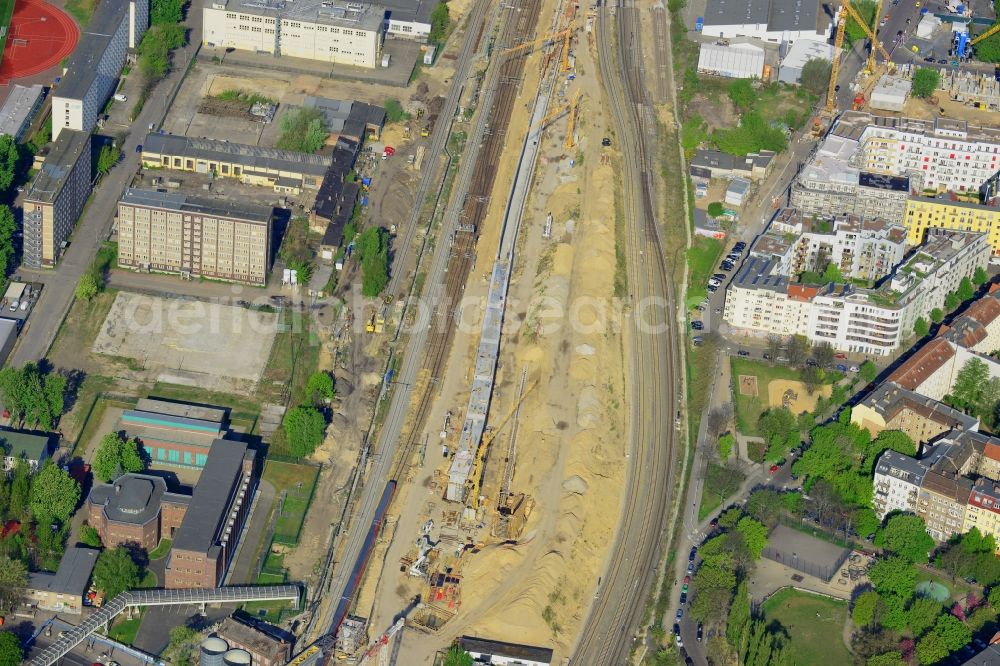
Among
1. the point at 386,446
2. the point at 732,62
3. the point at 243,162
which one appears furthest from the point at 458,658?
the point at 732,62

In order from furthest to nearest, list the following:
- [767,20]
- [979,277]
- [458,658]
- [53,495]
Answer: [767,20] < [979,277] < [53,495] < [458,658]

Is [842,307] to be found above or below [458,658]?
above

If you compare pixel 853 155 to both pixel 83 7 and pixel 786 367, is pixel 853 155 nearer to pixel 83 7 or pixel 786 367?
pixel 786 367

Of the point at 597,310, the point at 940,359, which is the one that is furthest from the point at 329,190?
the point at 940,359

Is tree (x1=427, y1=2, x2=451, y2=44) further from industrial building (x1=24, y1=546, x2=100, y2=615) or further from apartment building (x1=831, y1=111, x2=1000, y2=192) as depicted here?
industrial building (x1=24, y1=546, x2=100, y2=615)

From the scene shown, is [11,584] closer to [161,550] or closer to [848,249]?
[161,550]

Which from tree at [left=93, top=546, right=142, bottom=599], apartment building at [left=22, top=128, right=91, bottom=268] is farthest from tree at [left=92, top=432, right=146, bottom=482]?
→ apartment building at [left=22, top=128, right=91, bottom=268]

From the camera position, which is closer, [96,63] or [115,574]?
[115,574]

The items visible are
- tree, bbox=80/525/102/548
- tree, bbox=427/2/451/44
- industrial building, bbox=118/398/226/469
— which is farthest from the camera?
tree, bbox=427/2/451/44
